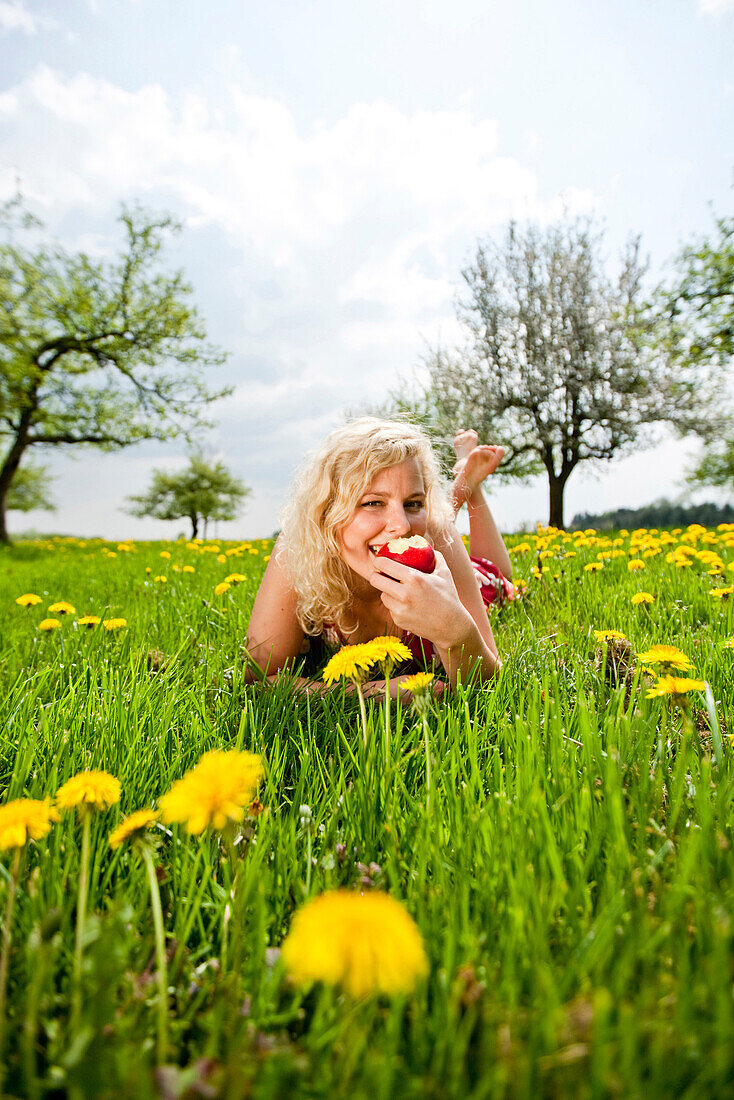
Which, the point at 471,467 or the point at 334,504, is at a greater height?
the point at 471,467

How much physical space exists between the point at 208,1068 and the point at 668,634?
2377 mm

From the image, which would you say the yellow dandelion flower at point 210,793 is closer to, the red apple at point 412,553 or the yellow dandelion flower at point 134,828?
the yellow dandelion flower at point 134,828

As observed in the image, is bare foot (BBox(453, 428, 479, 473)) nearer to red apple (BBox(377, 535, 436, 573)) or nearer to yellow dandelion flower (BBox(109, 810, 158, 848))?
red apple (BBox(377, 535, 436, 573))

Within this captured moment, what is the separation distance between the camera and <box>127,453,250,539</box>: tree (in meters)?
37.1

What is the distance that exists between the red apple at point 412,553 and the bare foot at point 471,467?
1872 millimetres

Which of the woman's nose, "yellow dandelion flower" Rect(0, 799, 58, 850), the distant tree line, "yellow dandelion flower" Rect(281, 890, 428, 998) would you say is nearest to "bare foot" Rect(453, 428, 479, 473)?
the woman's nose

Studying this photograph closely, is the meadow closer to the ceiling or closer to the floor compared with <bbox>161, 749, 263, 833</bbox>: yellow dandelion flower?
closer to the floor

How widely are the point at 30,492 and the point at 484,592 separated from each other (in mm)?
33662

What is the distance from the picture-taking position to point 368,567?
2.07 m

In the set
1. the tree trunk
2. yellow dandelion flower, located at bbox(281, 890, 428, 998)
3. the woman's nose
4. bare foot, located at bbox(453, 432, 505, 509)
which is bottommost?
yellow dandelion flower, located at bbox(281, 890, 428, 998)

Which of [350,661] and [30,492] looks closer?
[350,661]

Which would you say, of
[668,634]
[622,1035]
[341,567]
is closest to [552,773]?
[622,1035]

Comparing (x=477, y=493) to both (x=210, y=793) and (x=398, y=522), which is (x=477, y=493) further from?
(x=210, y=793)

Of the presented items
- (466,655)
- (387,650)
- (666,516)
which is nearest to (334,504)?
(466,655)
